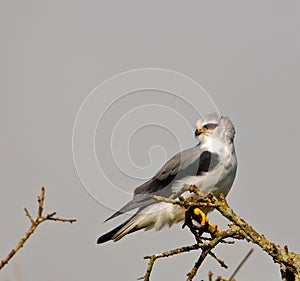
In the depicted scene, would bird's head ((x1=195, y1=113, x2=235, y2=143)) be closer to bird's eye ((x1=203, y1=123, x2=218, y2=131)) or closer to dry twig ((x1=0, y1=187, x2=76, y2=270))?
bird's eye ((x1=203, y1=123, x2=218, y2=131))

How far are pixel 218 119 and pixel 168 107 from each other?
1.26 metres

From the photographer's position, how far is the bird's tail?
22.2 feet

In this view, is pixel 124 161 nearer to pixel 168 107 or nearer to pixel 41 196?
pixel 168 107

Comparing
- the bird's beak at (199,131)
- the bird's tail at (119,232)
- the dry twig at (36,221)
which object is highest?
the bird's beak at (199,131)

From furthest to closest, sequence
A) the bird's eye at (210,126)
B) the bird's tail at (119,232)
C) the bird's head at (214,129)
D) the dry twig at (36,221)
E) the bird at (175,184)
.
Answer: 1. the bird's eye at (210,126)
2. the bird's head at (214,129)
3. the bird at (175,184)
4. the bird's tail at (119,232)
5. the dry twig at (36,221)

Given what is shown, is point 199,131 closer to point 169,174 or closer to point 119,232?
point 169,174

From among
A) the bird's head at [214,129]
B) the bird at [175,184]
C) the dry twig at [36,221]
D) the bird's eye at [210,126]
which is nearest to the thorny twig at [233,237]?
the dry twig at [36,221]

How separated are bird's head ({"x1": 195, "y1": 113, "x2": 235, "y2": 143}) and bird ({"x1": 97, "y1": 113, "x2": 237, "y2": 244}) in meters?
0.24

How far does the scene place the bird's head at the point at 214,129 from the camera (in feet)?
25.1

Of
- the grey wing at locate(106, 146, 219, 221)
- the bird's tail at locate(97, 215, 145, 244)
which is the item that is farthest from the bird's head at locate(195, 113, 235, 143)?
the bird's tail at locate(97, 215, 145, 244)

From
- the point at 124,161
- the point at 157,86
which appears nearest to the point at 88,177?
the point at 124,161

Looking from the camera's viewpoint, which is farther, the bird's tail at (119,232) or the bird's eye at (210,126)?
the bird's eye at (210,126)

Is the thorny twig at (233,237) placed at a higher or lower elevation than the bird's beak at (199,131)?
lower

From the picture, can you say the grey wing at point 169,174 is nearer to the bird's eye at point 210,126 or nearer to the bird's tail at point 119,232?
the bird's tail at point 119,232
